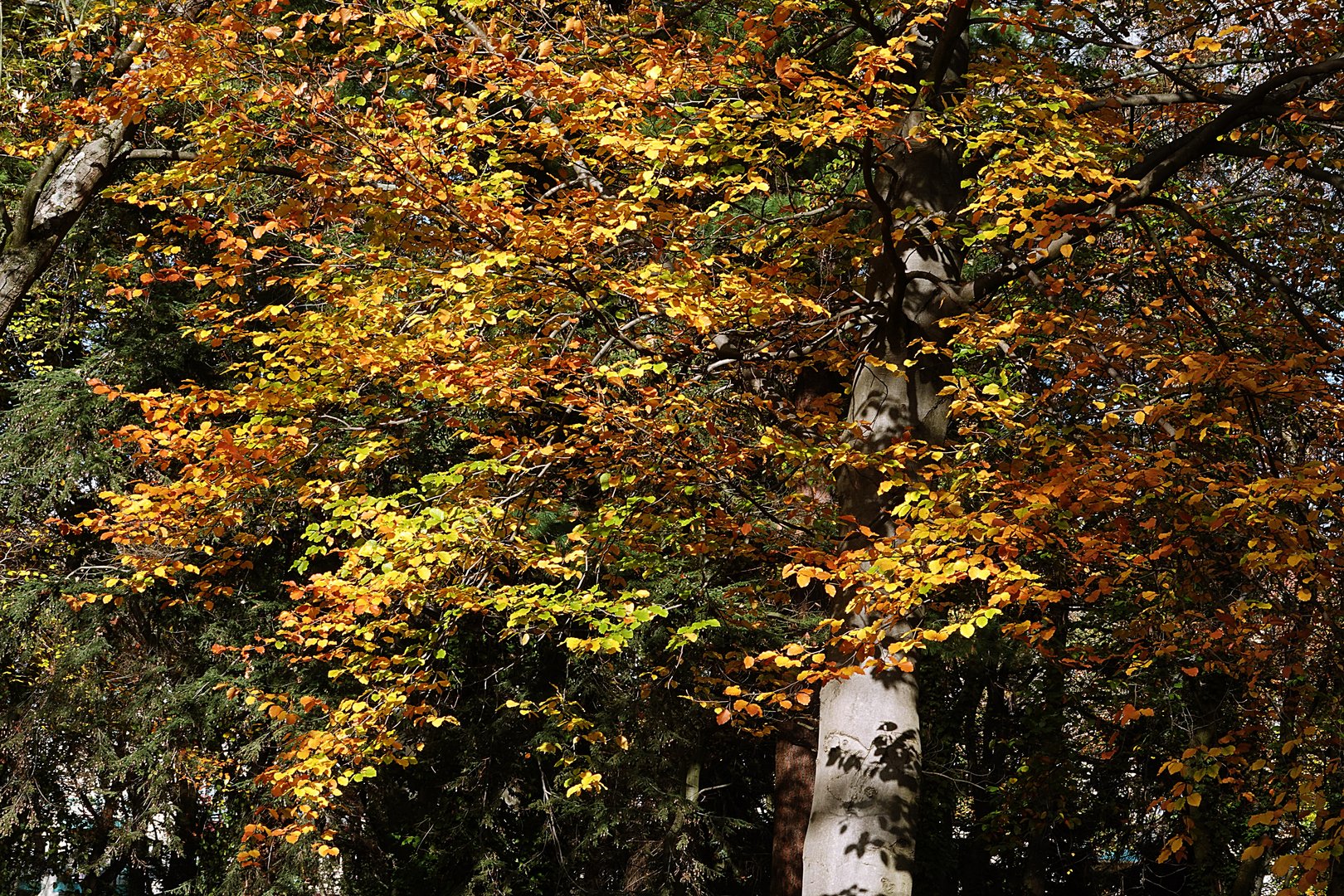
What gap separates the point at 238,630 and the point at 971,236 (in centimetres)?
796

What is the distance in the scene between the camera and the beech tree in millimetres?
5715

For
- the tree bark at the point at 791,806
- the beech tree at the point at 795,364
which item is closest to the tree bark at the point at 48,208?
the beech tree at the point at 795,364

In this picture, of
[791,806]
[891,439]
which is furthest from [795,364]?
[791,806]

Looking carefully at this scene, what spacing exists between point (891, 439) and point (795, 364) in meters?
1.32

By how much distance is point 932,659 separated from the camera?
37.3 feet

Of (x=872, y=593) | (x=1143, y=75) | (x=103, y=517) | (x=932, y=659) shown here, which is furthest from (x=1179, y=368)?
(x=103, y=517)

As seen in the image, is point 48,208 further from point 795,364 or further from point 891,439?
point 891,439

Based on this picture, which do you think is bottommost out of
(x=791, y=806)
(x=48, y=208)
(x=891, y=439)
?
(x=791, y=806)

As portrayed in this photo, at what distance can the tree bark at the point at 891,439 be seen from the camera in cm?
567

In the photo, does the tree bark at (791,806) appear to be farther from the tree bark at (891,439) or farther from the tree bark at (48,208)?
the tree bark at (48,208)

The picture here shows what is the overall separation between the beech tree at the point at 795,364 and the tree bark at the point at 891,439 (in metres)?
0.03

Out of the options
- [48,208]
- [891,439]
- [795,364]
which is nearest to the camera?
[48,208]

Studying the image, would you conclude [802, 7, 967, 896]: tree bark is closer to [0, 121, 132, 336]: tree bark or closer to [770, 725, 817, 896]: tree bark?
[770, 725, 817, 896]: tree bark

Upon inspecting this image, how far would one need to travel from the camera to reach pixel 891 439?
641 cm
